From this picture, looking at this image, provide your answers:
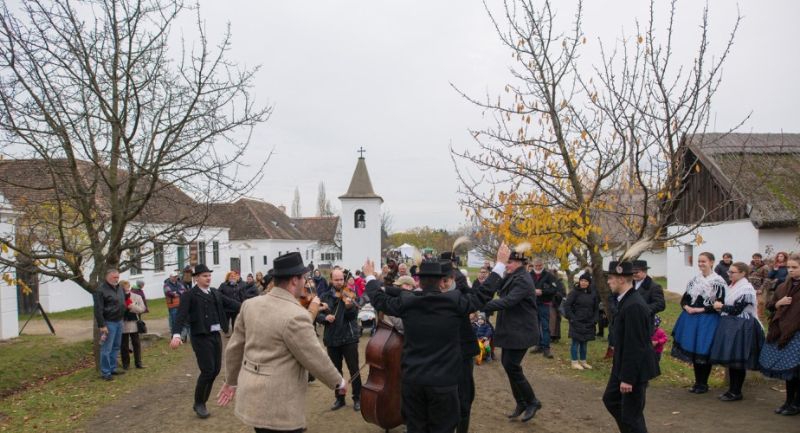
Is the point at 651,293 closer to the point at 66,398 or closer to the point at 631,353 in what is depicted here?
the point at 631,353

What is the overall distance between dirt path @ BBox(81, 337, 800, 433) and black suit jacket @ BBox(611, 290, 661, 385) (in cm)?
179

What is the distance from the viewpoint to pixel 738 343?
21.1ft

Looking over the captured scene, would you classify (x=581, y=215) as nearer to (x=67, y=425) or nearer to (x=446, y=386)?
(x=446, y=386)

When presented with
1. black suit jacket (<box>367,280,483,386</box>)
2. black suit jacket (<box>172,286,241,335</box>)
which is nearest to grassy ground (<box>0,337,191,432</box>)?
black suit jacket (<box>172,286,241,335</box>)

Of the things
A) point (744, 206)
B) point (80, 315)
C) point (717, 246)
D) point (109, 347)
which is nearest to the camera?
point (109, 347)

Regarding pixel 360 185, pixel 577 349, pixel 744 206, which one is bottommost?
pixel 577 349

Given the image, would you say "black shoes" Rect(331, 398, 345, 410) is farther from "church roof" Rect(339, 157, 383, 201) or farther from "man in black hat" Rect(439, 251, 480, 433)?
"church roof" Rect(339, 157, 383, 201)

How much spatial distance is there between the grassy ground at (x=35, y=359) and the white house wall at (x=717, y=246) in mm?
16124

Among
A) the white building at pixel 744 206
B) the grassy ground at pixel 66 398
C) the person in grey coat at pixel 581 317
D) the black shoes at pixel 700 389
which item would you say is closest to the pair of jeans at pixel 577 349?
the person in grey coat at pixel 581 317

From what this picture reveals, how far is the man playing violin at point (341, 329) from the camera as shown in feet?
21.8

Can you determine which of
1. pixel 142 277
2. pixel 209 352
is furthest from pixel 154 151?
pixel 142 277

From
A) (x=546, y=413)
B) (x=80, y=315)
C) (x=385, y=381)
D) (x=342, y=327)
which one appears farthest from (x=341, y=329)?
(x=80, y=315)

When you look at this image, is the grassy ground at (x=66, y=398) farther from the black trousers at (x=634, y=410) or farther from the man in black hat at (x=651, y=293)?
the man in black hat at (x=651, y=293)

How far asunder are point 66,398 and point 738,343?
9.57 m
